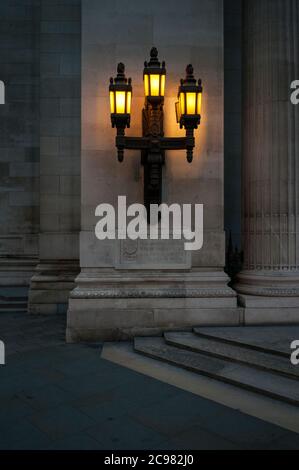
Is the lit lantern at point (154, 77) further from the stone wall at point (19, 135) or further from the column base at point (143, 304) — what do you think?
the stone wall at point (19, 135)

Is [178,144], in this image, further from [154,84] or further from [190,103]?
[154,84]

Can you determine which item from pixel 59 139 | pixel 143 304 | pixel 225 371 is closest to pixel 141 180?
pixel 143 304

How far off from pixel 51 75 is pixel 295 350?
35.5 feet

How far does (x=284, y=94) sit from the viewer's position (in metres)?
7.86

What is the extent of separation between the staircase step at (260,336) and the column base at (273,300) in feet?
0.78

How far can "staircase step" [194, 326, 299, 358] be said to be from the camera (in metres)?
6.04

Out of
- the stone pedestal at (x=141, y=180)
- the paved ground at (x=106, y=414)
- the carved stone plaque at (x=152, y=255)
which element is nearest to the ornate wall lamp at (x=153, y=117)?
the stone pedestal at (x=141, y=180)

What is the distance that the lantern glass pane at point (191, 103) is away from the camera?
683cm

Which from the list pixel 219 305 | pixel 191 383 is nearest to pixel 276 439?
pixel 191 383

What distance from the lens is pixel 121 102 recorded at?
22.4 feet

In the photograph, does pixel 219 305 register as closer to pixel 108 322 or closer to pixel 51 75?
pixel 108 322

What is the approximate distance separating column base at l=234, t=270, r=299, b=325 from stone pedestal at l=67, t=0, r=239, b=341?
41 cm

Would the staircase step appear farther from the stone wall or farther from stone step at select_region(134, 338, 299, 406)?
the stone wall

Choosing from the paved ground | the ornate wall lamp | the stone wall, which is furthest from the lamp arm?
the stone wall
